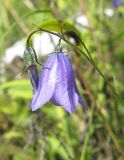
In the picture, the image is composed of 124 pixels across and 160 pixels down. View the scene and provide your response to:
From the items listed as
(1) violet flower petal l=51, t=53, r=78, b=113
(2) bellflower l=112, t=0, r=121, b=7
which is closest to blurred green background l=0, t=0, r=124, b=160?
(2) bellflower l=112, t=0, r=121, b=7

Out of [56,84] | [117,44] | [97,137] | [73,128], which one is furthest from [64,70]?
[117,44]

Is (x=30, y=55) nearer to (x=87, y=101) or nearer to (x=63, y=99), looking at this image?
(x=63, y=99)

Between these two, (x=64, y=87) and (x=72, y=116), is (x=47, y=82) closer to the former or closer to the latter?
(x=64, y=87)

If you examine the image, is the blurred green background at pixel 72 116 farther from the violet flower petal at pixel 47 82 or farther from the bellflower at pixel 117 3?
the violet flower petal at pixel 47 82

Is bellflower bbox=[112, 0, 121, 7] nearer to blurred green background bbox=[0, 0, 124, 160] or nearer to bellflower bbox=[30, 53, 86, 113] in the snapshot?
blurred green background bbox=[0, 0, 124, 160]

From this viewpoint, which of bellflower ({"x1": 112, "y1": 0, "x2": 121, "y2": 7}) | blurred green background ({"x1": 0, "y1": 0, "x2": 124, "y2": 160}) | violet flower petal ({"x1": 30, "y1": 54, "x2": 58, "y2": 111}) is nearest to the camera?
violet flower petal ({"x1": 30, "y1": 54, "x2": 58, "y2": 111})

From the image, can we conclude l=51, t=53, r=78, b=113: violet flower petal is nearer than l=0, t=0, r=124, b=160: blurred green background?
Yes

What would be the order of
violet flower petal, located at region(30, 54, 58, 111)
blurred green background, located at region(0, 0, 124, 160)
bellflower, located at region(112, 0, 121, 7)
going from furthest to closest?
1. bellflower, located at region(112, 0, 121, 7)
2. blurred green background, located at region(0, 0, 124, 160)
3. violet flower petal, located at region(30, 54, 58, 111)

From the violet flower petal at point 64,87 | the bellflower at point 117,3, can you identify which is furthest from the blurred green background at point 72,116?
the violet flower petal at point 64,87
